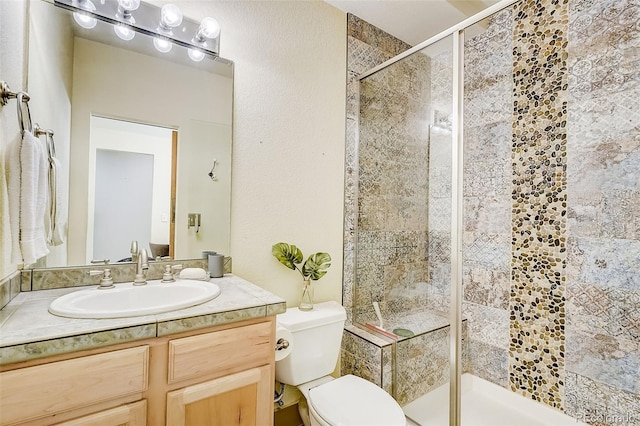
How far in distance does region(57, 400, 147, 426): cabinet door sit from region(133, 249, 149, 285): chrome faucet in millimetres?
534

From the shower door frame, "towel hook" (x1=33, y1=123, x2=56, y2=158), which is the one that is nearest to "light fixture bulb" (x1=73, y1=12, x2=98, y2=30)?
"towel hook" (x1=33, y1=123, x2=56, y2=158)

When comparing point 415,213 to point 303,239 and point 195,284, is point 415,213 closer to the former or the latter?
point 303,239

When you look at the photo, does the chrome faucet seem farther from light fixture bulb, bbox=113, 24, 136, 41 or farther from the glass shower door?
the glass shower door

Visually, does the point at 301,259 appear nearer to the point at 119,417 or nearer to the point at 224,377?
the point at 224,377

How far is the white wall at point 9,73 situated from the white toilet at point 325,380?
1005 mm

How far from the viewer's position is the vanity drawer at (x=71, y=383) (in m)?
0.73

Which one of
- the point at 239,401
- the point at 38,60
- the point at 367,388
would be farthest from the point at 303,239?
the point at 38,60

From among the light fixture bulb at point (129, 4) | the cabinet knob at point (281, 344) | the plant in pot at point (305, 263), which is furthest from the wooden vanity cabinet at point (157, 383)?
the light fixture bulb at point (129, 4)

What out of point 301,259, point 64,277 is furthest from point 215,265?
point 64,277

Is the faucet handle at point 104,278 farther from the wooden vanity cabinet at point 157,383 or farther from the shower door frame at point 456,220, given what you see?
the shower door frame at point 456,220

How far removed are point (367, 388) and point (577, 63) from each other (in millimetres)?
2021

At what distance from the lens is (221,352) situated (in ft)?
3.34

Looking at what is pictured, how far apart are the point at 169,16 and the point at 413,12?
1472mm

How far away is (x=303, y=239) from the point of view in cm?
189
